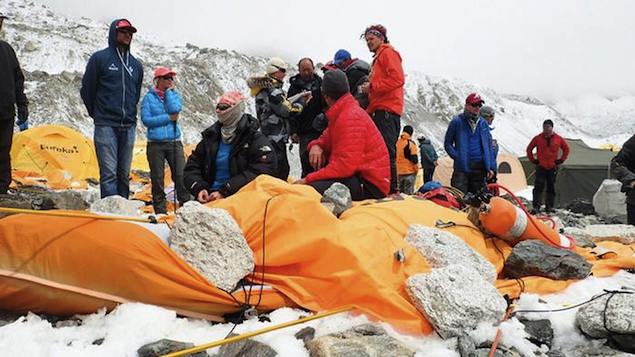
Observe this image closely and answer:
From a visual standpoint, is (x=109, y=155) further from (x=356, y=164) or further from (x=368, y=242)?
(x=368, y=242)

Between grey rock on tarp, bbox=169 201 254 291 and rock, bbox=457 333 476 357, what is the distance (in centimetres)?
127

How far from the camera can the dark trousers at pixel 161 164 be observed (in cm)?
592

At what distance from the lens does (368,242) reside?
10.5 ft

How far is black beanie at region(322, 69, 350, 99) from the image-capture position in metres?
4.64

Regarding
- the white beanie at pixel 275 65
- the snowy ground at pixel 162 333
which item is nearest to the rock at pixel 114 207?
the snowy ground at pixel 162 333

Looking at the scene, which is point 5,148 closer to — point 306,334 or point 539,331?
point 306,334

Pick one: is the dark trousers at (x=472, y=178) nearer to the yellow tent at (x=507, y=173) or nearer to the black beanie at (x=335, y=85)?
the black beanie at (x=335, y=85)

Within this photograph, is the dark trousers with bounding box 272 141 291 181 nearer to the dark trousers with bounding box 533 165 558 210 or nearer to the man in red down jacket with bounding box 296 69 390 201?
the man in red down jacket with bounding box 296 69 390 201

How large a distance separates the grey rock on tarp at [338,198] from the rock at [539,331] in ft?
4.88

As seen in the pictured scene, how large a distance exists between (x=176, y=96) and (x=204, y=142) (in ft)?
5.80

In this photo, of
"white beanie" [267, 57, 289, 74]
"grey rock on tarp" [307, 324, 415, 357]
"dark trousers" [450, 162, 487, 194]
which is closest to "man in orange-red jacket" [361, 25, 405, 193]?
"white beanie" [267, 57, 289, 74]

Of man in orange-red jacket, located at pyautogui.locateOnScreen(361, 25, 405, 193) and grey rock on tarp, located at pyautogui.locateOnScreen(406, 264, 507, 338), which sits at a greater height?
man in orange-red jacket, located at pyautogui.locateOnScreen(361, 25, 405, 193)

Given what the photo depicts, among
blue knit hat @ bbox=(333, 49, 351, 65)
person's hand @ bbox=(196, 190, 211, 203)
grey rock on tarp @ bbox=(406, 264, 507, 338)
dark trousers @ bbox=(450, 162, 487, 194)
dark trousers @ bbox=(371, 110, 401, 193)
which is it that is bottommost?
dark trousers @ bbox=(450, 162, 487, 194)

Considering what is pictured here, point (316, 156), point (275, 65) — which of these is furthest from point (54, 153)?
point (316, 156)
